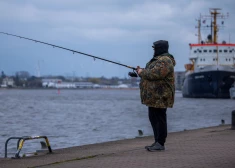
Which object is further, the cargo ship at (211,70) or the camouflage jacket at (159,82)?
the cargo ship at (211,70)

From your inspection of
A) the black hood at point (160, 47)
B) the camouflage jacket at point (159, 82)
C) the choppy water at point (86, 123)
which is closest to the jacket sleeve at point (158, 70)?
the camouflage jacket at point (159, 82)

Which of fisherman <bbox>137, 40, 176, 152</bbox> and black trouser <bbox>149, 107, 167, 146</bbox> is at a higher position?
fisherman <bbox>137, 40, 176, 152</bbox>

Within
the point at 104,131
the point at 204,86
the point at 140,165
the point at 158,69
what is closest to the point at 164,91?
the point at 158,69

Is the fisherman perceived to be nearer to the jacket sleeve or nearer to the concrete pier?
the jacket sleeve

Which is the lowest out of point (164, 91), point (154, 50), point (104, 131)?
point (104, 131)

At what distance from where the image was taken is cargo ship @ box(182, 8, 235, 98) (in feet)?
252

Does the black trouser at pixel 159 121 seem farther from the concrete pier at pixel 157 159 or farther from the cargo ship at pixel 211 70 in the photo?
the cargo ship at pixel 211 70

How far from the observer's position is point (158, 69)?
954 centimetres

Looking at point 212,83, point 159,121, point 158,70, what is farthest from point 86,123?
point 212,83

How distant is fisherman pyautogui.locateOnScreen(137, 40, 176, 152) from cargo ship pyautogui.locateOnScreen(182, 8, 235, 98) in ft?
220

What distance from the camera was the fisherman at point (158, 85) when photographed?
9586 millimetres

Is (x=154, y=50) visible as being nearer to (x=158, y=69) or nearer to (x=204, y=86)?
(x=158, y=69)

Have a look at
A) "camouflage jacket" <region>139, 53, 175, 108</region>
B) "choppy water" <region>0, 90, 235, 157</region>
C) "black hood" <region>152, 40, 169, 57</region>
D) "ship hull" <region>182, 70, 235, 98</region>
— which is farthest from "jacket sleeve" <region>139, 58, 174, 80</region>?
"ship hull" <region>182, 70, 235, 98</region>

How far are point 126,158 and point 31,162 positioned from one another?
1542 mm
